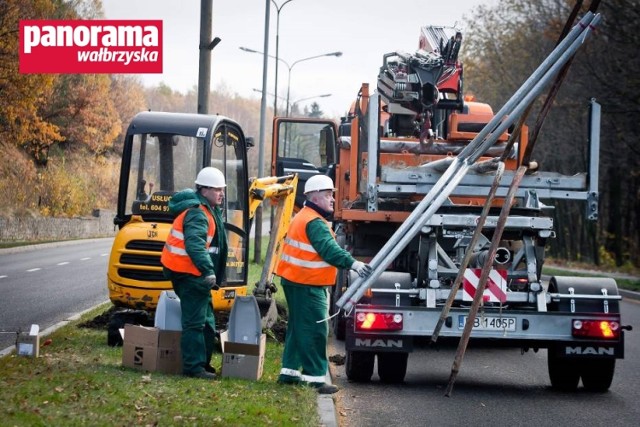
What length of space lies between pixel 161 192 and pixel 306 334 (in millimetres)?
4526

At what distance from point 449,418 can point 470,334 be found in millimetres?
1219

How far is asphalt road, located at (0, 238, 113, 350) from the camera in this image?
17.1 meters

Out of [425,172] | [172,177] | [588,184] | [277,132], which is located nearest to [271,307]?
[172,177]

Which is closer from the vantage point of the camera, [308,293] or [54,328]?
[308,293]

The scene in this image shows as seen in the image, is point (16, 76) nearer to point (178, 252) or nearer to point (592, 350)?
point (178, 252)

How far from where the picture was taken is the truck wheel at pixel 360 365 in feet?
38.7

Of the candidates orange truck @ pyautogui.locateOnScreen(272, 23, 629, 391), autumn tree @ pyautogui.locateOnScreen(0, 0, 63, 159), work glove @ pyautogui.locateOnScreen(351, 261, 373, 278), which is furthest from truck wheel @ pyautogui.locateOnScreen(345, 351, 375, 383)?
autumn tree @ pyautogui.locateOnScreen(0, 0, 63, 159)

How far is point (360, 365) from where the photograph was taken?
1186 cm

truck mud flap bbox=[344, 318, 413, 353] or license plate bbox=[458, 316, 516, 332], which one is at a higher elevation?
license plate bbox=[458, 316, 516, 332]

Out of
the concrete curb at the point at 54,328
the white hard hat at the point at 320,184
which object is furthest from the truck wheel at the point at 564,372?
the concrete curb at the point at 54,328

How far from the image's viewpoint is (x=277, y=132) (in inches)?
834

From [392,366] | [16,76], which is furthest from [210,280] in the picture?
[16,76]

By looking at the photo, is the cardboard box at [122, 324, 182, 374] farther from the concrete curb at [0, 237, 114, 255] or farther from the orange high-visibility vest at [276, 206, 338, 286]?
the concrete curb at [0, 237, 114, 255]

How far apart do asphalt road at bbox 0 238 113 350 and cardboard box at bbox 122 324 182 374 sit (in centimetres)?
277
